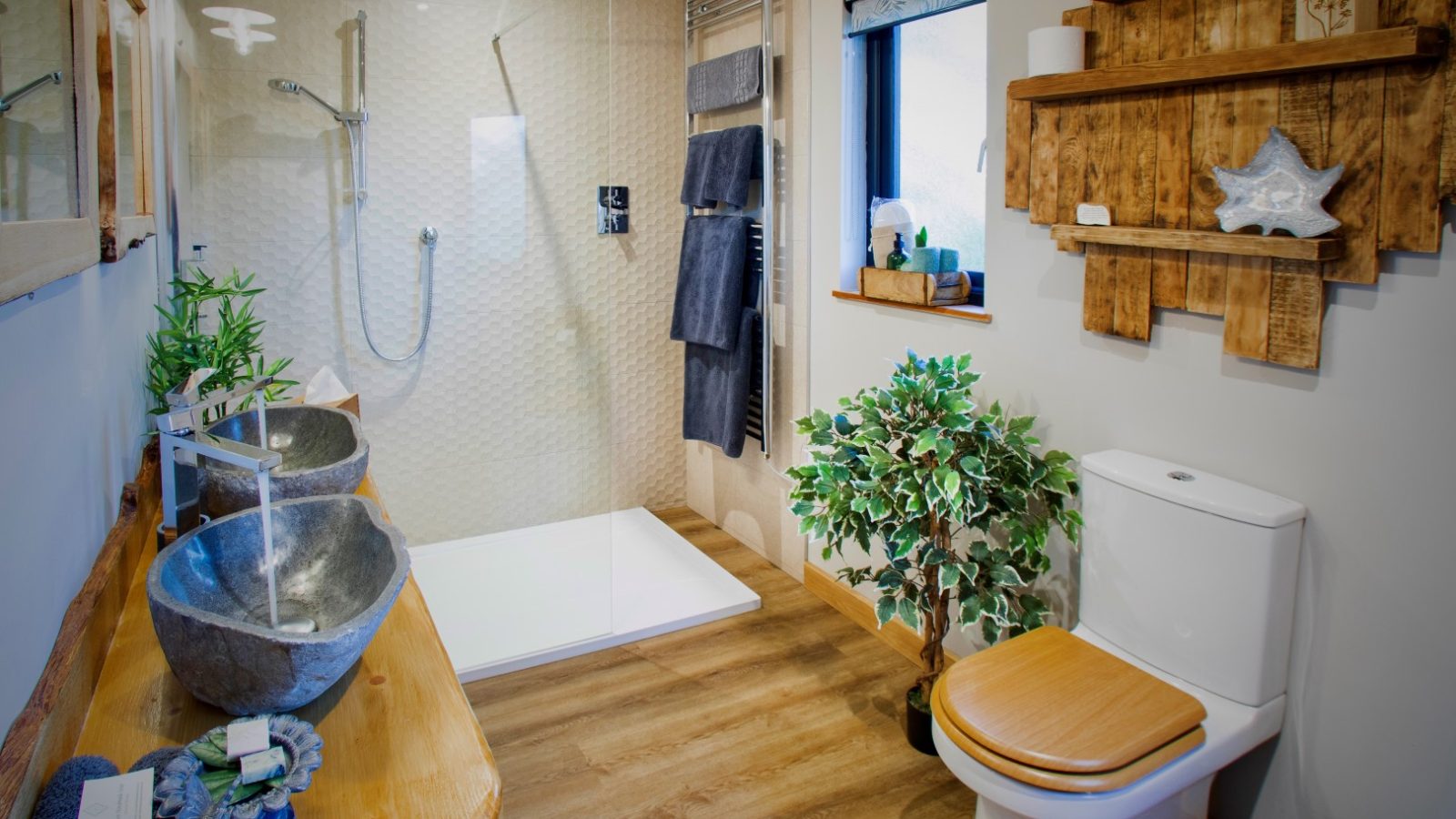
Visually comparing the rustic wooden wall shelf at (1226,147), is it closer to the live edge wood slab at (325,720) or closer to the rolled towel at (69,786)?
the live edge wood slab at (325,720)

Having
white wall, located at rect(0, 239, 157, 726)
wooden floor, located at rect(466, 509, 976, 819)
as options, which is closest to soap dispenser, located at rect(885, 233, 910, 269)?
wooden floor, located at rect(466, 509, 976, 819)

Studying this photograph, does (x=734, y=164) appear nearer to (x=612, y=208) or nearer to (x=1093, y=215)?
(x=612, y=208)

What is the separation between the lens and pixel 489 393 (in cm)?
304

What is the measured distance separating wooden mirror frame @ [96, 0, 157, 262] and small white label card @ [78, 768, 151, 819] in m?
0.80

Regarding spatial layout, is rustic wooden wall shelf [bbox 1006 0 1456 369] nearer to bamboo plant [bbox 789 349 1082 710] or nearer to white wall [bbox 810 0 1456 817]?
white wall [bbox 810 0 1456 817]

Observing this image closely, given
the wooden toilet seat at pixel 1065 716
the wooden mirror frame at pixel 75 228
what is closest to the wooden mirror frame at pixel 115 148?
the wooden mirror frame at pixel 75 228

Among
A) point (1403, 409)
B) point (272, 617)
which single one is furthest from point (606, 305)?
point (1403, 409)

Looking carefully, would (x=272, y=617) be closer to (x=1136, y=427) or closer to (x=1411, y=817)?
(x=1136, y=427)

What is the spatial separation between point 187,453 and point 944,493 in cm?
137

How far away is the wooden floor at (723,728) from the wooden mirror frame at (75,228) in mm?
1486

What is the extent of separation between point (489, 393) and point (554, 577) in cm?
62

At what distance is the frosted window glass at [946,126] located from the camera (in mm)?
2537

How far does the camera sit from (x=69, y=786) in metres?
0.86

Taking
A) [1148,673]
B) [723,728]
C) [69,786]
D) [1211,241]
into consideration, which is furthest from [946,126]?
[69,786]
